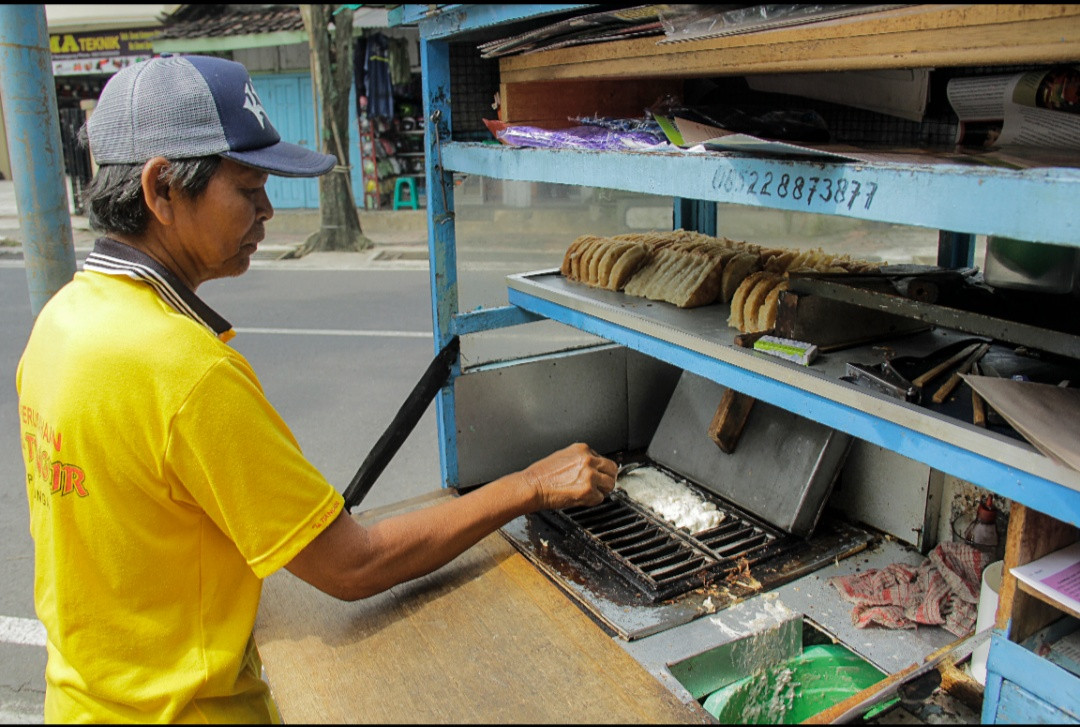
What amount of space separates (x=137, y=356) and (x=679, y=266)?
1.59 m

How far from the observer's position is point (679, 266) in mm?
2457

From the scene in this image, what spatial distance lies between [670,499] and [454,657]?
1.26 metres

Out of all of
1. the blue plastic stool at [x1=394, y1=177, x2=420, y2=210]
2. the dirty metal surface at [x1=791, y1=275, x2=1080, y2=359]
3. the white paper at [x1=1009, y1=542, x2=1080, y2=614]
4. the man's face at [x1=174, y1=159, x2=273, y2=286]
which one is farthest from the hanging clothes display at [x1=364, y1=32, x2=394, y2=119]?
the white paper at [x1=1009, y1=542, x2=1080, y2=614]

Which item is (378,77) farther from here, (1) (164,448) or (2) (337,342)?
(1) (164,448)

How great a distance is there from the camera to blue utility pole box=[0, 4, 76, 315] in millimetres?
2166

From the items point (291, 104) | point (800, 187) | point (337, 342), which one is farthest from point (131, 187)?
point (291, 104)

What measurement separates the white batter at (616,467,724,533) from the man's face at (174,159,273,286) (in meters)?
1.56

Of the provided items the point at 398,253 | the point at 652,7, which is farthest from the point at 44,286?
the point at 398,253

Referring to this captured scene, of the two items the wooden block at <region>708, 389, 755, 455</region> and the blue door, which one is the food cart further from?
the blue door

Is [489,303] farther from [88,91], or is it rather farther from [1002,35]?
[88,91]

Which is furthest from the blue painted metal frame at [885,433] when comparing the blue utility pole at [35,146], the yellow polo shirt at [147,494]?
the blue utility pole at [35,146]

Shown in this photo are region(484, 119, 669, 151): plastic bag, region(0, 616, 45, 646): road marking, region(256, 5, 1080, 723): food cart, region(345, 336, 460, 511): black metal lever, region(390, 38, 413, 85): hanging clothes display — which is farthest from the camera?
region(390, 38, 413, 85): hanging clothes display

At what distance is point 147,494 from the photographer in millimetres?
1395

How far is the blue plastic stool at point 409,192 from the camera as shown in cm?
1477
